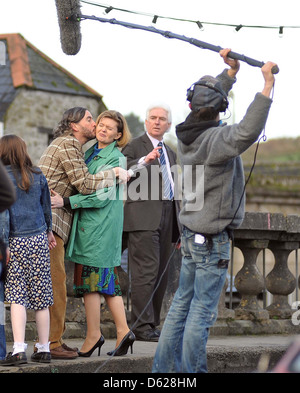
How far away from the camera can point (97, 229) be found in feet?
22.1

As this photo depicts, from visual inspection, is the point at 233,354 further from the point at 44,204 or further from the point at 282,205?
the point at 282,205

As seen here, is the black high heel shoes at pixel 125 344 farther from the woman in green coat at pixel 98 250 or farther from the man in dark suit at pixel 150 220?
the man in dark suit at pixel 150 220

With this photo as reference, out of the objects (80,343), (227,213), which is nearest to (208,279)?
(227,213)

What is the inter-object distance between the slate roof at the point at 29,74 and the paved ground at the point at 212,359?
1375 inches

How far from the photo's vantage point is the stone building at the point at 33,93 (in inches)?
1655

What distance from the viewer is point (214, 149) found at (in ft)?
17.6

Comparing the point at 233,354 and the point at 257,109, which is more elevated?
the point at 257,109

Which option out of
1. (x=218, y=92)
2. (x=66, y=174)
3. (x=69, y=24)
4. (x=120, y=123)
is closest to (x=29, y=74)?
(x=69, y=24)

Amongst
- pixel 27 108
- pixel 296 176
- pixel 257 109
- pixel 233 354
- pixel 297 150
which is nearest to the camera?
pixel 257 109

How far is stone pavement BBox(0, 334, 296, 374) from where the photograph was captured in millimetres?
6250

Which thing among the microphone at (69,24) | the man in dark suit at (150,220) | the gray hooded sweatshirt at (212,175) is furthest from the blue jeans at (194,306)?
the microphone at (69,24)

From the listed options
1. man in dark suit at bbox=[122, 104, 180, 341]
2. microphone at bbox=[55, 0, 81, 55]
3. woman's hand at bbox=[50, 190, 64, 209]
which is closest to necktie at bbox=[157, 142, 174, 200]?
man in dark suit at bbox=[122, 104, 180, 341]

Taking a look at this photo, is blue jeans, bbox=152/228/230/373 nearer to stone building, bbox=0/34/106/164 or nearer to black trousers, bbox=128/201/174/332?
black trousers, bbox=128/201/174/332
